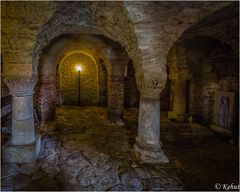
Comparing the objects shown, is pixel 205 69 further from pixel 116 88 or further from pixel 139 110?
pixel 139 110

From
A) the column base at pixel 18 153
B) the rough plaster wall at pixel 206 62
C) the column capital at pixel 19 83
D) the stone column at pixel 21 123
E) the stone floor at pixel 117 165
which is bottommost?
the stone floor at pixel 117 165

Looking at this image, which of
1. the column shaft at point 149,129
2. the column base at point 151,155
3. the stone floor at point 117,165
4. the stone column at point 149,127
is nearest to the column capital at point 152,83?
the stone column at point 149,127

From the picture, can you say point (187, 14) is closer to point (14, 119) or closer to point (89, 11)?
point (89, 11)

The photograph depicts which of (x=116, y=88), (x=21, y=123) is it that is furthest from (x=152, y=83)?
(x=116, y=88)

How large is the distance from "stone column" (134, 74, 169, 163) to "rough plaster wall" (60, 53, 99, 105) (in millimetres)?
7041

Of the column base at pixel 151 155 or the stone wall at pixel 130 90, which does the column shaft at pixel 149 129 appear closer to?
the column base at pixel 151 155

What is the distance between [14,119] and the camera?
4.04 meters

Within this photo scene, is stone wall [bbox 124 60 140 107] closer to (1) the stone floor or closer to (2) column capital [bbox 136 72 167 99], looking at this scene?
(1) the stone floor

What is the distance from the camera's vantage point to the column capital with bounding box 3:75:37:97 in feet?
12.5

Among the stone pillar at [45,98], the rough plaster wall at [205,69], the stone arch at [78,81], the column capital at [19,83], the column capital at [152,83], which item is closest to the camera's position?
the column capital at [19,83]

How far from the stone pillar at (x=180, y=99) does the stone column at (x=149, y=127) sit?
144 inches

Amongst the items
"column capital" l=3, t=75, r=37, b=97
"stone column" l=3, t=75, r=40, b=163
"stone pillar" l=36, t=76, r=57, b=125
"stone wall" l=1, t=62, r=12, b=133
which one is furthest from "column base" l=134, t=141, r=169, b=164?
"stone pillar" l=36, t=76, r=57, b=125

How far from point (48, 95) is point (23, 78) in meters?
3.07

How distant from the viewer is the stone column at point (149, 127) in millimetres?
4152
